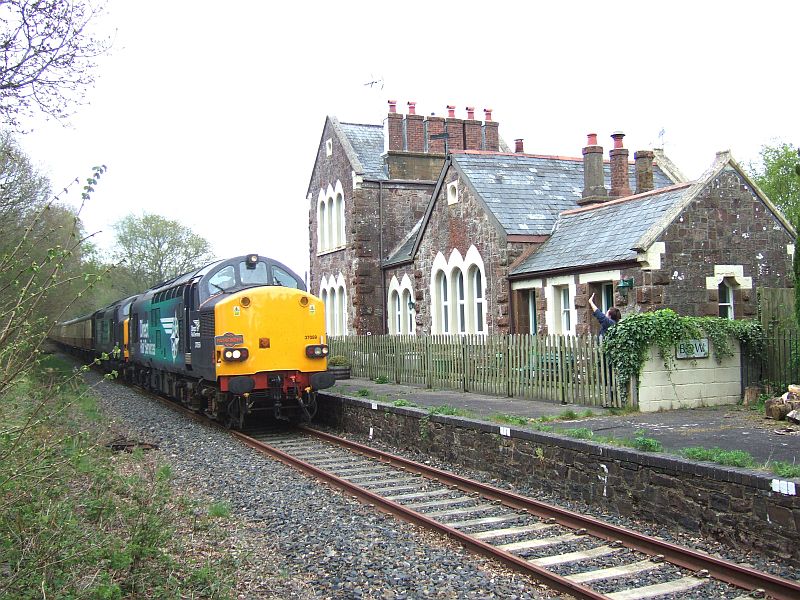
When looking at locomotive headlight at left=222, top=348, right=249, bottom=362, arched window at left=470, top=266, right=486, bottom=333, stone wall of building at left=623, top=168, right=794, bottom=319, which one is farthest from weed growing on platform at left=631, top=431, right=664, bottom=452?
arched window at left=470, top=266, right=486, bottom=333

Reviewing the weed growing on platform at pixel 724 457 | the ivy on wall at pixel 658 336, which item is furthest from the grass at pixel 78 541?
the ivy on wall at pixel 658 336

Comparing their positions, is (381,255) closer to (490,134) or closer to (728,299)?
(490,134)

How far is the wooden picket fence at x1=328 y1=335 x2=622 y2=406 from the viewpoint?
1309 centimetres

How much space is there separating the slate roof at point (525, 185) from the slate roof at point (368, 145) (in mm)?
6916

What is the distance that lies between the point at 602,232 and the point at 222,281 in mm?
8066

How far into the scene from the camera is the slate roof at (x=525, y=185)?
746 inches

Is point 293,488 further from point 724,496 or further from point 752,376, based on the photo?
point 752,376

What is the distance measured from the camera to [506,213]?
18922 millimetres

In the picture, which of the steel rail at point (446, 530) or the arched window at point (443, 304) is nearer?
the steel rail at point (446, 530)

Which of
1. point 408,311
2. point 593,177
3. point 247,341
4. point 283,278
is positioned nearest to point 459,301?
point 408,311

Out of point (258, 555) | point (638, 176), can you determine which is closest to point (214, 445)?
point (258, 555)

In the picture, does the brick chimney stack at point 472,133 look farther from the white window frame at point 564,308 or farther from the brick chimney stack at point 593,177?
the white window frame at point 564,308

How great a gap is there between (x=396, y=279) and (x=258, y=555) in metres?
18.7

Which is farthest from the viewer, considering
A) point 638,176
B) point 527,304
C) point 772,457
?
point 638,176
